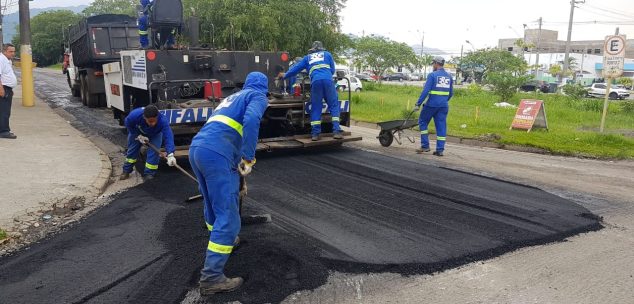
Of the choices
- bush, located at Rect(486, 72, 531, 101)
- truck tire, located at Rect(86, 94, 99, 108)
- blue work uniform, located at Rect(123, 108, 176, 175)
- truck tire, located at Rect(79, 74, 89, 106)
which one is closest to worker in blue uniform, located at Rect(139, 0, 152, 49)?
blue work uniform, located at Rect(123, 108, 176, 175)

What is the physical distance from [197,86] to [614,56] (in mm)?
9286

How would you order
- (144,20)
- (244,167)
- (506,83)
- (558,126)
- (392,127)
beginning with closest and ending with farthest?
(244,167) < (144,20) < (392,127) < (558,126) < (506,83)

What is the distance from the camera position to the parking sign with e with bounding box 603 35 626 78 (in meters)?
11.1

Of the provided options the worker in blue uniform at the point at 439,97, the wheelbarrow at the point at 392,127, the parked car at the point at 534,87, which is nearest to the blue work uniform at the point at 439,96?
the worker in blue uniform at the point at 439,97

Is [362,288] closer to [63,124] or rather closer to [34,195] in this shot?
[34,195]

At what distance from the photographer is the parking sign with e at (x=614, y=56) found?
11148 mm

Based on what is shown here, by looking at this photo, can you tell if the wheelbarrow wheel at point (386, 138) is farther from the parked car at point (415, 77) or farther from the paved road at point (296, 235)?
the parked car at point (415, 77)

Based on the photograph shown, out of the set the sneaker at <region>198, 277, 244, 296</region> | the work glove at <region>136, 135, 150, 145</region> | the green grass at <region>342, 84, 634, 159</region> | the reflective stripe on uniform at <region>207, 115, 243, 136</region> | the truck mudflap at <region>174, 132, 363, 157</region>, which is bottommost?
the sneaker at <region>198, 277, 244, 296</region>

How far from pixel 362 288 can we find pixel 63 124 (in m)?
10.1

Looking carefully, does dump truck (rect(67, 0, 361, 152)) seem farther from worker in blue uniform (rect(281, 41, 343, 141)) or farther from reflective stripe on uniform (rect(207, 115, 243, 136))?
reflective stripe on uniform (rect(207, 115, 243, 136))

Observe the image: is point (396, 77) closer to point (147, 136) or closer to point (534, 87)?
point (534, 87)

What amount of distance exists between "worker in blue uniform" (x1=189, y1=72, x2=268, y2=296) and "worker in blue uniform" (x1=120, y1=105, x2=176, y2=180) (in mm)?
2729

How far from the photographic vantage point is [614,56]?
11.3 meters

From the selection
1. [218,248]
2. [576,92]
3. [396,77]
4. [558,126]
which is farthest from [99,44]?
[396,77]
